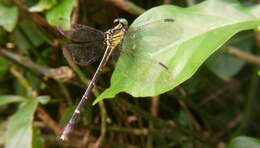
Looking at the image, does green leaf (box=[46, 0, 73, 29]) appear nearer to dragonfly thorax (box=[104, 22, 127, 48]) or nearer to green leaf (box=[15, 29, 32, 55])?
dragonfly thorax (box=[104, 22, 127, 48])

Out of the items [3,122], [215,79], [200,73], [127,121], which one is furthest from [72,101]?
[215,79]

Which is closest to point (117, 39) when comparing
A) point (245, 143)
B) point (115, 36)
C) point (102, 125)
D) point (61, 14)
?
point (115, 36)

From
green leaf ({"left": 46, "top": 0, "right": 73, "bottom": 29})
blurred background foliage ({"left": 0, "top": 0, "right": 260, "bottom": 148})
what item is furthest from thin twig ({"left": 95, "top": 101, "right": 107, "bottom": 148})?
green leaf ({"left": 46, "top": 0, "right": 73, "bottom": 29})

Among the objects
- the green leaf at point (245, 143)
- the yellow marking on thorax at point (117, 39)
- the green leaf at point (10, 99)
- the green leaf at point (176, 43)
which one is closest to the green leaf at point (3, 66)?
the green leaf at point (10, 99)

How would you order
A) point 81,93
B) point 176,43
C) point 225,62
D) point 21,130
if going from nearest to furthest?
point 176,43 < point 21,130 < point 81,93 < point 225,62

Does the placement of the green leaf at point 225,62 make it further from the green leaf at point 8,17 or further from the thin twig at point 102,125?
the green leaf at point 8,17

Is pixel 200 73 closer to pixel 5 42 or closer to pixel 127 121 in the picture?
pixel 127 121

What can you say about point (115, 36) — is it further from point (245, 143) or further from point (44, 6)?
point (245, 143)
